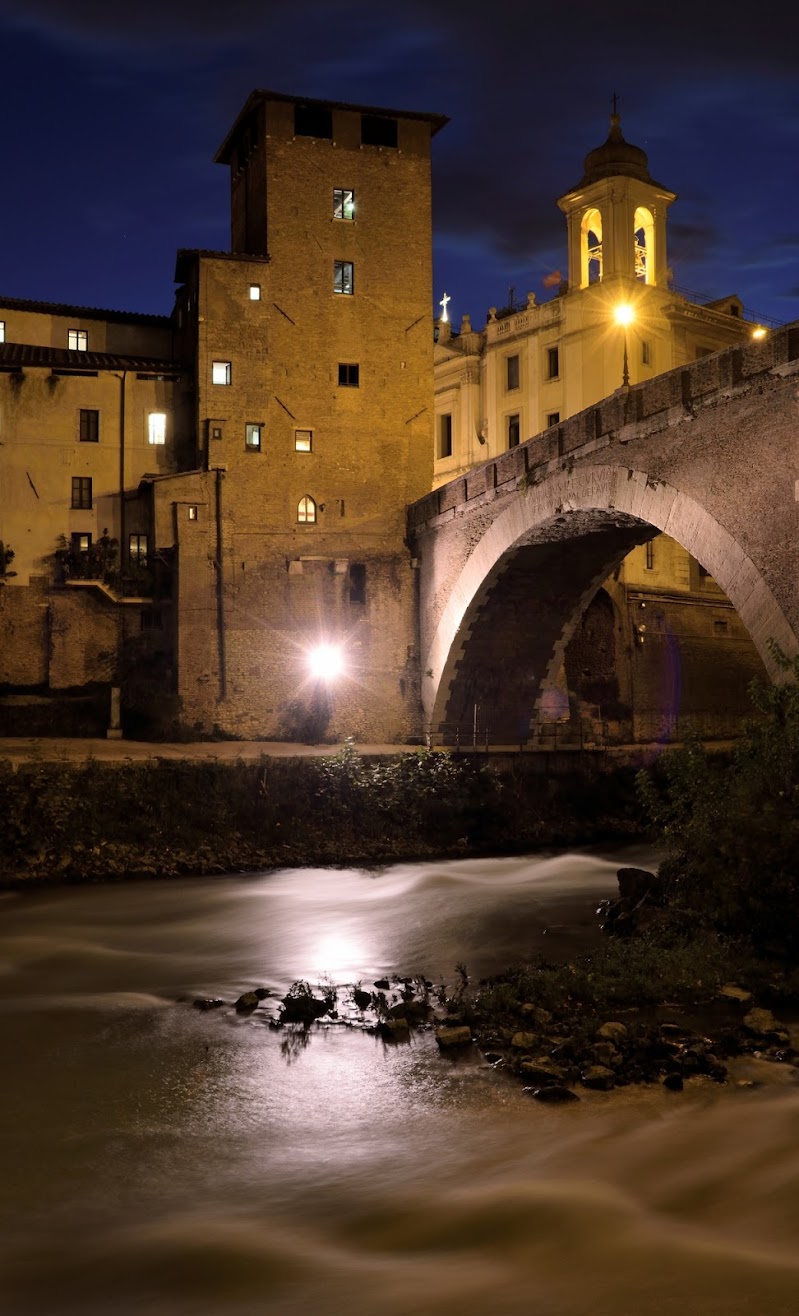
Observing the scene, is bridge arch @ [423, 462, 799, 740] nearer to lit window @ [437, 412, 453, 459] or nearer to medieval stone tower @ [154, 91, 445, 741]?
medieval stone tower @ [154, 91, 445, 741]

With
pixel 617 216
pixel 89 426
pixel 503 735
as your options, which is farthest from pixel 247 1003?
pixel 617 216

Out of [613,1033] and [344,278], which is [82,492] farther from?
[613,1033]

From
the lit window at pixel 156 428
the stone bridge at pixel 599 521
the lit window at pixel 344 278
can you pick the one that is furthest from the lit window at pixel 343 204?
the stone bridge at pixel 599 521

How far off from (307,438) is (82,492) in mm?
5804

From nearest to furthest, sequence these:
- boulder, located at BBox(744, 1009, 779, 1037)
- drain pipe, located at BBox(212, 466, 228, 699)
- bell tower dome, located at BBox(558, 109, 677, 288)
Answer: boulder, located at BBox(744, 1009, 779, 1037)
drain pipe, located at BBox(212, 466, 228, 699)
bell tower dome, located at BBox(558, 109, 677, 288)

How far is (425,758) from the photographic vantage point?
77.9 ft

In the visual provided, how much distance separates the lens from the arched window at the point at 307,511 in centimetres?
3019

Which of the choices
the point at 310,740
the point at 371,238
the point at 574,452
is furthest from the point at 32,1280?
the point at 371,238

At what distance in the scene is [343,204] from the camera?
3072cm

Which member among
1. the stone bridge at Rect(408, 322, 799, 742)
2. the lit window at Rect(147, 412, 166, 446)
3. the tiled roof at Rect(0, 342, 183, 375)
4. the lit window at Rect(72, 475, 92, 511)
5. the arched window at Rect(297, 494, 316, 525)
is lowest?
the stone bridge at Rect(408, 322, 799, 742)

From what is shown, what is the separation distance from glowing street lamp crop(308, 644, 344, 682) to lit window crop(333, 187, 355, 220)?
1088 cm

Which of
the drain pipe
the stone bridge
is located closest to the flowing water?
the stone bridge

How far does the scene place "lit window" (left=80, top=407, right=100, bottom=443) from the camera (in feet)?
99.9

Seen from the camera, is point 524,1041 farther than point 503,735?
No
